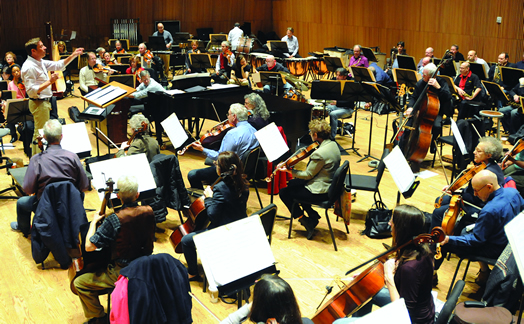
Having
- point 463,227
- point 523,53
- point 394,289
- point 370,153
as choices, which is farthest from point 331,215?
point 523,53

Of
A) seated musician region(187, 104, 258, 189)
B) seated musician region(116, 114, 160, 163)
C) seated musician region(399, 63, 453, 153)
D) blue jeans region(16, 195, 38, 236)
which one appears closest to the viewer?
blue jeans region(16, 195, 38, 236)

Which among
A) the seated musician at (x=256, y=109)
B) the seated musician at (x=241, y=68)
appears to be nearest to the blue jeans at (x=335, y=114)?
the seated musician at (x=256, y=109)

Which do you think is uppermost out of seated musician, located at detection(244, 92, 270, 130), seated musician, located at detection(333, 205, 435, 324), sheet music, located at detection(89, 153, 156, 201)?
seated musician, located at detection(244, 92, 270, 130)

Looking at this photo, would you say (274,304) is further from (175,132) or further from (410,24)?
(410,24)

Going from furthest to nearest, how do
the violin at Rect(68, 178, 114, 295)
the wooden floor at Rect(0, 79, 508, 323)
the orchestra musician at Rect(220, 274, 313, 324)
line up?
the wooden floor at Rect(0, 79, 508, 323), the violin at Rect(68, 178, 114, 295), the orchestra musician at Rect(220, 274, 313, 324)

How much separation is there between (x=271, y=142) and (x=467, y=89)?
5.02 metres

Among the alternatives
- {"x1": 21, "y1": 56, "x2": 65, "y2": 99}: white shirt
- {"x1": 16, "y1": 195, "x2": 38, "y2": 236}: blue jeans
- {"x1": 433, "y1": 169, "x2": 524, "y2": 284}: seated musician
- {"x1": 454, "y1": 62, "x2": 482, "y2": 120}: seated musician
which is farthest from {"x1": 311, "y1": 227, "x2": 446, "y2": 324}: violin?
{"x1": 454, "y1": 62, "x2": 482, "y2": 120}: seated musician

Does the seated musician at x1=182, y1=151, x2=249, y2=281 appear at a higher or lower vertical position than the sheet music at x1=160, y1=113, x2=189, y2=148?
lower

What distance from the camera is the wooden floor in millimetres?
3848

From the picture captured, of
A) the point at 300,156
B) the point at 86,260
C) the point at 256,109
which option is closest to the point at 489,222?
the point at 300,156

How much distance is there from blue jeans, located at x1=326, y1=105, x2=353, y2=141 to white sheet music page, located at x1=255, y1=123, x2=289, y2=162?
309 centimetres

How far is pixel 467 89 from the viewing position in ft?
27.5

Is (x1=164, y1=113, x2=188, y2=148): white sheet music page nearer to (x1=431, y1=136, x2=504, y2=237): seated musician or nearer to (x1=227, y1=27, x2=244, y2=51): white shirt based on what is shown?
(x1=431, y1=136, x2=504, y2=237): seated musician

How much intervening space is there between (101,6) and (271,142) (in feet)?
43.5
